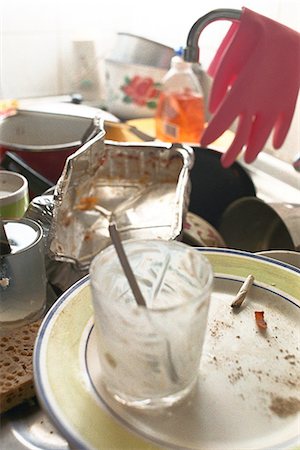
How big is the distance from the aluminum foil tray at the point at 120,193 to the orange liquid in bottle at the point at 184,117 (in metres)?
0.19

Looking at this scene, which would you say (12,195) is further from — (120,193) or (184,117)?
(184,117)

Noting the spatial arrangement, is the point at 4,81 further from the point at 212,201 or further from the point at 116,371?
the point at 116,371

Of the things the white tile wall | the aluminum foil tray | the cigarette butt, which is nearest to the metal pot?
the aluminum foil tray

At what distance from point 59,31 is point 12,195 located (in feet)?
2.19

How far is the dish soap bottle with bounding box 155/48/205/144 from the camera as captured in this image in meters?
0.92

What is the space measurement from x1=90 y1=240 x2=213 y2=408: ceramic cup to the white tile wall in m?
0.76

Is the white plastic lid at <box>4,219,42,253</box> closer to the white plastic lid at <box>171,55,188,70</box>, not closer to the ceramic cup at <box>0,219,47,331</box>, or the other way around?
the ceramic cup at <box>0,219,47,331</box>

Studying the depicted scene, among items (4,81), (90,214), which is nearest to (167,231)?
(90,214)

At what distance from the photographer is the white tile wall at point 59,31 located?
3.65 feet

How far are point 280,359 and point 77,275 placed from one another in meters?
0.22

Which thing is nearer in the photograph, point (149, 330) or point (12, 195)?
point (149, 330)

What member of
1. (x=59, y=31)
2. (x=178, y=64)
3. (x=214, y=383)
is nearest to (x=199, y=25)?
(x=178, y=64)

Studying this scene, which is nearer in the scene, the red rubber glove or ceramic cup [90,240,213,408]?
ceramic cup [90,240,213,408]

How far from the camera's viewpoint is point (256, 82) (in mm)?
675
